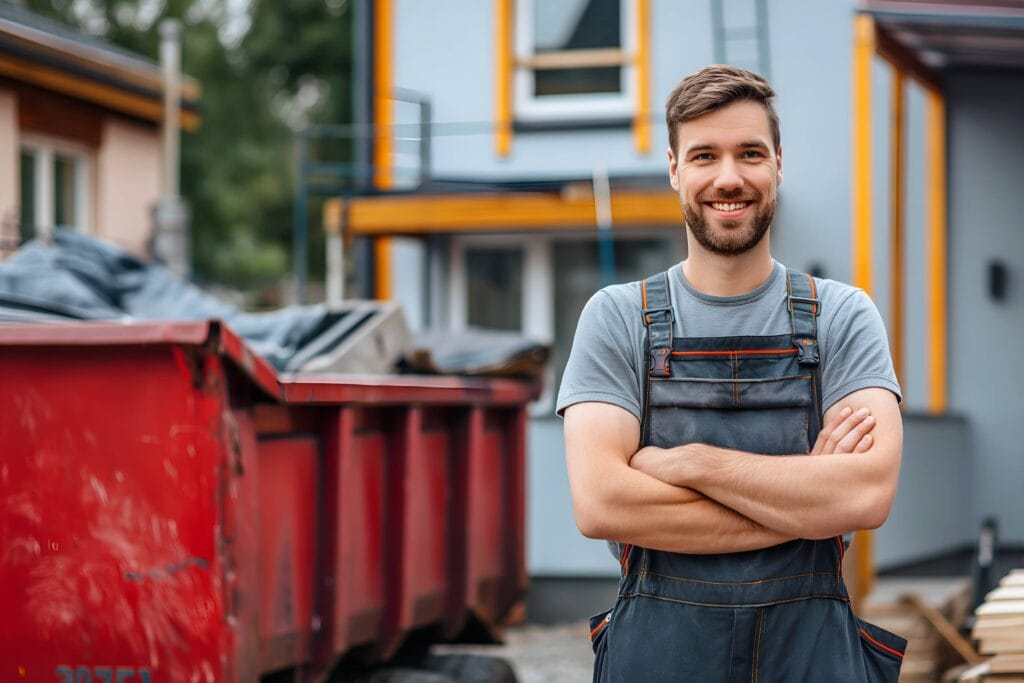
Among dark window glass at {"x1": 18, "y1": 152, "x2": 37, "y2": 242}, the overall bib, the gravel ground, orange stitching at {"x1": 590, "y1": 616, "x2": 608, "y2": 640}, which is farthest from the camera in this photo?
dark window glass at {"x1": 18, "y1": 152, "x2": 37, "y2": 242}

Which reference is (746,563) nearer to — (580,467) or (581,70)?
(580,467)

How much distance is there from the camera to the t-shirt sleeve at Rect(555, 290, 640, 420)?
342 cm

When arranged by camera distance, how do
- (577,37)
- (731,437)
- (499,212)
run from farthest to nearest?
(577,37)
(499,212)
(731,437)

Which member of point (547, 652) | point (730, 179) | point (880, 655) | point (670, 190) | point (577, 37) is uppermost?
point (577, 37)

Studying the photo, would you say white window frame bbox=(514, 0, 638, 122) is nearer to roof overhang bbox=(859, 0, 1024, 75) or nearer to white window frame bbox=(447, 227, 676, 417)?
white window frame bbox=(447, 227, 676, 417)

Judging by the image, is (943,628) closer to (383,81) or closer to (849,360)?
(849,360)

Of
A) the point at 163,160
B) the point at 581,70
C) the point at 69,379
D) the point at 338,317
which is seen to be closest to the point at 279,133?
the point at 163,160

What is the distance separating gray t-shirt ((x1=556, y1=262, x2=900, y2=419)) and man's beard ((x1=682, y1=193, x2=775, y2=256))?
0.11m

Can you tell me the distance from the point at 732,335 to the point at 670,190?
939cm

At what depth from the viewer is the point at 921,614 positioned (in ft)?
30.4

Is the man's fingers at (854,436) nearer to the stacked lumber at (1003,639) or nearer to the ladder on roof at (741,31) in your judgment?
the stacked lumber at (1003,639)

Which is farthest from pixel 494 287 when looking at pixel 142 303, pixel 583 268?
pixel 142 303

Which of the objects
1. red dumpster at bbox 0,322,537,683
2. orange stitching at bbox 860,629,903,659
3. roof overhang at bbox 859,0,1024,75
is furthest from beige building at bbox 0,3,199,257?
orange stitching at bbox 860,629,903,659

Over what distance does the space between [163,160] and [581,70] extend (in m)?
7.41
